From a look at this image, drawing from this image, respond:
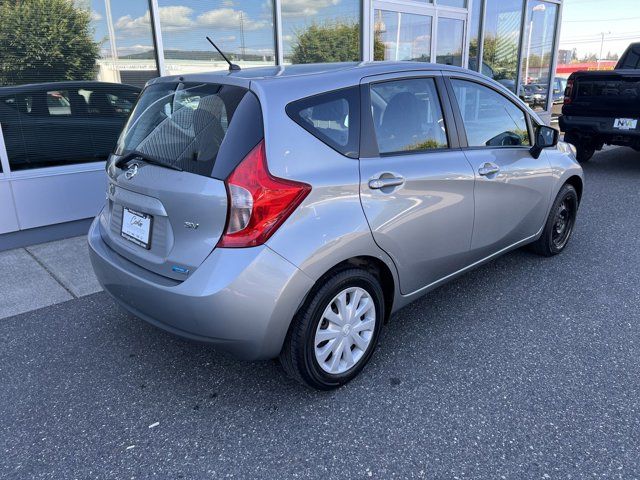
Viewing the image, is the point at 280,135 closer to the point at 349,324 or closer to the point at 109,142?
the point at 349,324

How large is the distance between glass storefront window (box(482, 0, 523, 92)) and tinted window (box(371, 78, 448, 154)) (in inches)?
335

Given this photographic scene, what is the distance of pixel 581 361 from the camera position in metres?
2.86

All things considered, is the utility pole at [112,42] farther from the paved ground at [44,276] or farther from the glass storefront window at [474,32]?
the glass storefront window at [474,32]

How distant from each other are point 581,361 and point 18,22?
538 cm

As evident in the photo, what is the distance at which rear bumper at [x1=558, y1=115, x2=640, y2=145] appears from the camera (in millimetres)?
7320

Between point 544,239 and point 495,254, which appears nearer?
point 495,254

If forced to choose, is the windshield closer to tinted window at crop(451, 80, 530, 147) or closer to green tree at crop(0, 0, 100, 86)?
tinted window at crop(451, 80, 530, 147)

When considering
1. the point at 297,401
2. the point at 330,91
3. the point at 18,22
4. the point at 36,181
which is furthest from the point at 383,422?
the point at 18,22

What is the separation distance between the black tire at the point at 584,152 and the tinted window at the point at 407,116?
6749 mm

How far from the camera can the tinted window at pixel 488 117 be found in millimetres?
3234

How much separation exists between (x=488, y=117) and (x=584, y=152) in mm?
6418

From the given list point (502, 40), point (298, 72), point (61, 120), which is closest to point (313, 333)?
point (298, 72)

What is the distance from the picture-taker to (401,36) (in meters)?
8.95

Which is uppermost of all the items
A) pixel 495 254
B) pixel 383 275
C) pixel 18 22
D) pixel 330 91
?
pixel 18 22
